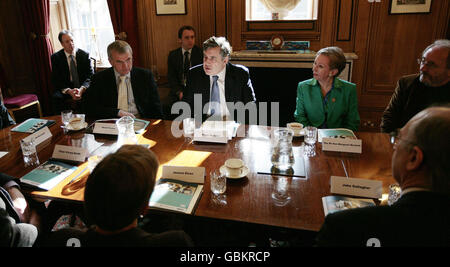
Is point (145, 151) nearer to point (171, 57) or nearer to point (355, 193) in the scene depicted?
point (355, 193)

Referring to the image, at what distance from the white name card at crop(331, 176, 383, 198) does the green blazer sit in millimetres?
1120

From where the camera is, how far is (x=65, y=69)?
13.9 feet

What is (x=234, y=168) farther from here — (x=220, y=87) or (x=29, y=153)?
(x=220, y=87)

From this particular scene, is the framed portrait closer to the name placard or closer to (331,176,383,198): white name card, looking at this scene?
(331,176,383,198): white name card

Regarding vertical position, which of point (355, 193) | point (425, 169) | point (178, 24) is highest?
point (178, 24)

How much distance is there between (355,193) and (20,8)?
547cm

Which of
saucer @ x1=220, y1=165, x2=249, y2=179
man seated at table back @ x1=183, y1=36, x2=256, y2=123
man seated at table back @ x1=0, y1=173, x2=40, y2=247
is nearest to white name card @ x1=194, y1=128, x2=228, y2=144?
saucer @ x1=220, y1=165, x2=249, y2=179

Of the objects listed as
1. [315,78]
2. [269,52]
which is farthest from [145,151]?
[269,52]

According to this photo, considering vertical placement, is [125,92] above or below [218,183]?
above

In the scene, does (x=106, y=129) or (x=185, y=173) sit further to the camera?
(x=106, y=129)

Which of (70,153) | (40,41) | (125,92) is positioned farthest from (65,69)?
(70,153)

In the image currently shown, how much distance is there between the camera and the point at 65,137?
6.91 ft

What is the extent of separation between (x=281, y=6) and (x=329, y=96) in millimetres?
2126

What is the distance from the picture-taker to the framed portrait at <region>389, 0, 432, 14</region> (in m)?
3.68
